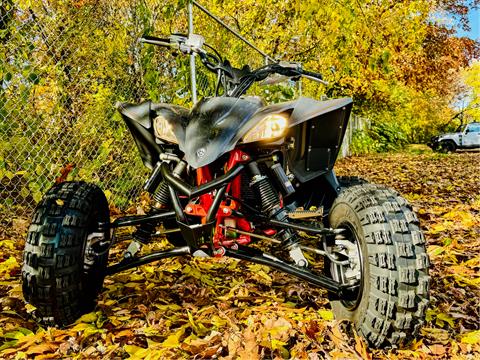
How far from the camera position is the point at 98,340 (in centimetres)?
216

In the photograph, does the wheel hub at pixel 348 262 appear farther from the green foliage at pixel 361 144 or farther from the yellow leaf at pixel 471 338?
the green foliage at pixel 361 144

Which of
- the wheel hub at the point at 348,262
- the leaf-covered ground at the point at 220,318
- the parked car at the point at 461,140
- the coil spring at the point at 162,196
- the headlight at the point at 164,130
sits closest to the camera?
the leaf-covered ground at the point at 220,318

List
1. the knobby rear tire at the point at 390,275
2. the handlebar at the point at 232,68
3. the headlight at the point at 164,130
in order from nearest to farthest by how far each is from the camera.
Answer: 1. the knobby rear tire at the point at 390,275
2. the headlight at the point at 164,130
3. the handlebar at the point at 232,68

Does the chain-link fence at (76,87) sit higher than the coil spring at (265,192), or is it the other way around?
the chain-link fence at (76,87)

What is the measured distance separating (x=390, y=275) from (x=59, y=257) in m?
1.59

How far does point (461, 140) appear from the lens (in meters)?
21.0

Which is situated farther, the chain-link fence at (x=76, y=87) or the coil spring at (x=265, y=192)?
the chain-link fence at (x=76, y=87)

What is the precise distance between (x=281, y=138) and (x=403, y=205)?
70 cm

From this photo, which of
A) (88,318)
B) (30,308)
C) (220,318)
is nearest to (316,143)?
(220,318)

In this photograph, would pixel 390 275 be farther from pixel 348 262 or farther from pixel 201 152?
pixel 201 152

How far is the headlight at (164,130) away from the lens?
2293mm

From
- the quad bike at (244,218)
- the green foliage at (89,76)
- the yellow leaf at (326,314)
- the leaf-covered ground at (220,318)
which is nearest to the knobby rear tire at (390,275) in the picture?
the quad bike at (244,218)

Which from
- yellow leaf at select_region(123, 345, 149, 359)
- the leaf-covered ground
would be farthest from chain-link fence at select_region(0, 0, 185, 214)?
yellow leaf at select_region(123, 345, 149, 359)

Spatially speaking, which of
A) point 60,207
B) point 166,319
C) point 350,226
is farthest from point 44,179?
point 350,226
